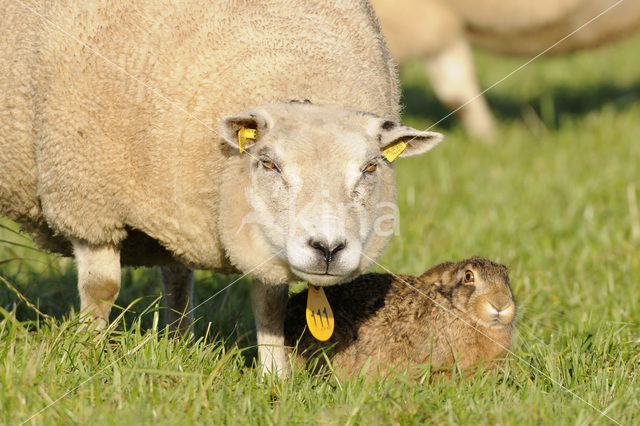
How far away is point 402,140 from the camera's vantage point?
362 centimetres

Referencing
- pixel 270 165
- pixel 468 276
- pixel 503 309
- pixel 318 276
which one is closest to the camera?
pixel 318 276

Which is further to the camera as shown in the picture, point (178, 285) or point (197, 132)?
point (178, 285)

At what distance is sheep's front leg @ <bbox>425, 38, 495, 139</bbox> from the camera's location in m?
9.41

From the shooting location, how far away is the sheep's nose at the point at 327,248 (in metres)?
3.09

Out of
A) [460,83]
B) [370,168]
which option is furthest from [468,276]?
[460,83]

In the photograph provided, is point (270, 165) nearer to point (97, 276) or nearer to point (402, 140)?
point (402, 140)

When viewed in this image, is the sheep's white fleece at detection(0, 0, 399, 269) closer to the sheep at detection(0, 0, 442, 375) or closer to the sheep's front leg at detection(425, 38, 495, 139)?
the sheep at detection(0, 0, 442, 375)

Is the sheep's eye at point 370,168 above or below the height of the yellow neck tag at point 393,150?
below

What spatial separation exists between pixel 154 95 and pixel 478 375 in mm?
1702

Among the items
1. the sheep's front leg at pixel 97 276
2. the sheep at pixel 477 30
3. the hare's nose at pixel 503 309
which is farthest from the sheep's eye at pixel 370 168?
the sheep at pixel 477 30

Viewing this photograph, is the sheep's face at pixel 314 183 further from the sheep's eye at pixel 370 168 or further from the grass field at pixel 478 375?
the grass field at pixel 478 375

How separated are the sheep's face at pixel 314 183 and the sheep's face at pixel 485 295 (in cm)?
57

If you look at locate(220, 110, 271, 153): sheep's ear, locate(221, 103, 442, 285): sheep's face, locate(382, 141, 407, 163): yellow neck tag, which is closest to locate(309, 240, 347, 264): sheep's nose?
locate(221, 103, 442, 285): sheep's face

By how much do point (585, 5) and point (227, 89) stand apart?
6.40 metres
